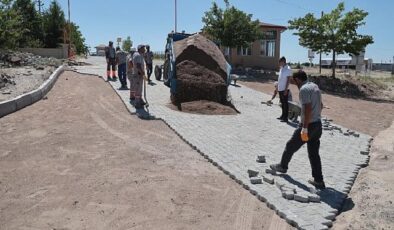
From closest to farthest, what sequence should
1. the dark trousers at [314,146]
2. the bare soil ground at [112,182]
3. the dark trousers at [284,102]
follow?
the bare soil ground at [112,182] < the dark trousers at [314,146] < the dark trousers at [284,102]

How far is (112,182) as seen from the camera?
625 cm

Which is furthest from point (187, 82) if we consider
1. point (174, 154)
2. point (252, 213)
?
point (252, 213)

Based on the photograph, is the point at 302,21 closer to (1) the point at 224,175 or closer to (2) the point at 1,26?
(2) the point at 1,26

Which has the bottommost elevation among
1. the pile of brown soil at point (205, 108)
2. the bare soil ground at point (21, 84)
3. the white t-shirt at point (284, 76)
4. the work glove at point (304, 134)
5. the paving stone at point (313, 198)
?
the paving stone at point (313, 198)

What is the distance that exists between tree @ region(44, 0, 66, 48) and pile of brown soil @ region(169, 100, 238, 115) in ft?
114

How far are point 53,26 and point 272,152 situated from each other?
4020cm

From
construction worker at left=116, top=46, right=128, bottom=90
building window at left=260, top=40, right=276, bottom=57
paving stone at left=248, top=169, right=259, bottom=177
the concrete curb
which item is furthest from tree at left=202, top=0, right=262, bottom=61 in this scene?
paving stone at left=248, top=169, right=259, bottom=177

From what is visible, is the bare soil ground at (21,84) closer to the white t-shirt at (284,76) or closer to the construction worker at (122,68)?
the construction worker at (122,68)

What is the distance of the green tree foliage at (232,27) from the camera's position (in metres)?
28.7

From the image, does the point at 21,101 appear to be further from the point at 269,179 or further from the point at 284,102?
the point at 269,179

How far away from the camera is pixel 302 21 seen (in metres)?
28.1

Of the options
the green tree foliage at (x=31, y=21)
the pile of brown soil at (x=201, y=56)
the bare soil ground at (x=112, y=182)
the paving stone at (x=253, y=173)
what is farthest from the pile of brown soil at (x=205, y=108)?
the green tree foliage at (x=31, y=21)

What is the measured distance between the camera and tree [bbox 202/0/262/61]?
28.7 metres

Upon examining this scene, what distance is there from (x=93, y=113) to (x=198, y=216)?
7.39 meters
